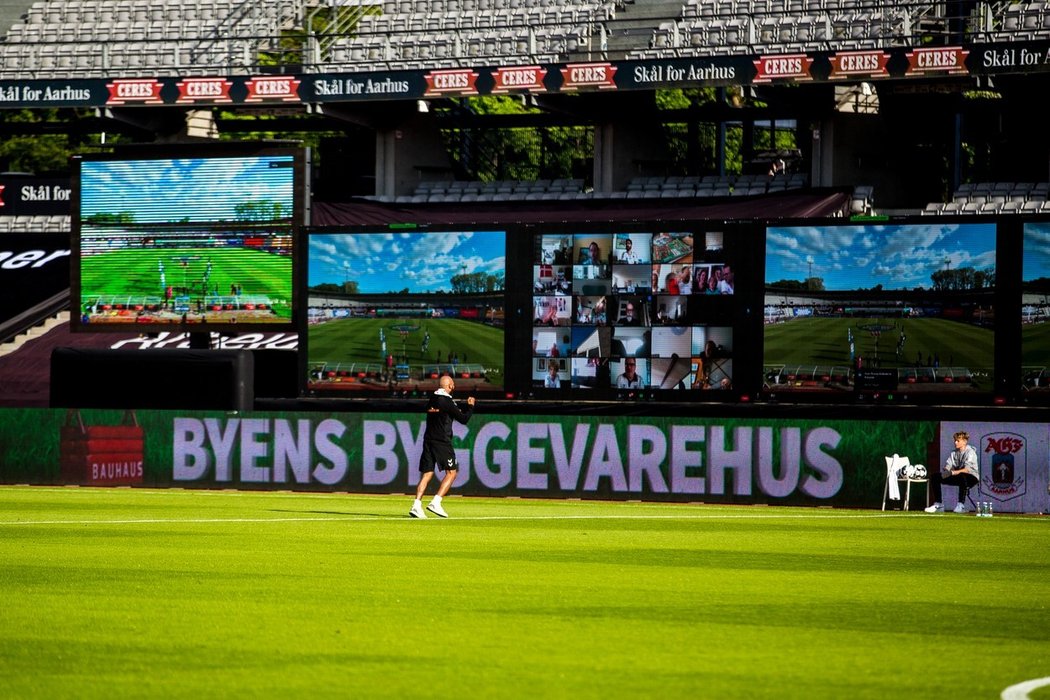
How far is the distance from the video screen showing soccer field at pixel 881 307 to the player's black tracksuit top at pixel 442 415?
819 centimetres

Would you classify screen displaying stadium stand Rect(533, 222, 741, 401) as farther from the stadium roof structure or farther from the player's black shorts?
the player's black shorts

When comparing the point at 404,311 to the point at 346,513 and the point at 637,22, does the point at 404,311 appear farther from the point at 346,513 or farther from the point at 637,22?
the point at 637,22

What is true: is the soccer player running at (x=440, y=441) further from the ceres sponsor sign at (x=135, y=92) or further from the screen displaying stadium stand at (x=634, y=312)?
the ceres sponsor sign at (x=135, y=92)

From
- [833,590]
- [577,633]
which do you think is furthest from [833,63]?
[577,633]

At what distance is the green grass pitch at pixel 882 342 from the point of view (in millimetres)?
25688

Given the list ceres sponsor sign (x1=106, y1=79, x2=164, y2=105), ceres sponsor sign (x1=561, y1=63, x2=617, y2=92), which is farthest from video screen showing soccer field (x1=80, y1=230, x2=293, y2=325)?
ceres sponsor sign (x1=106, y1=79, x2=164, y2=105)

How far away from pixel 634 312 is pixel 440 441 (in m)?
8.14

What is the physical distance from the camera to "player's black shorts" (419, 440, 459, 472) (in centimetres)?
2022

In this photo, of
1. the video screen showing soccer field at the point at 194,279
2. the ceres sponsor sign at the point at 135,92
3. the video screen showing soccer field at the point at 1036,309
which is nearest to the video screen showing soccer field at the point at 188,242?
the video screen showing soccer field at the point at 194,279

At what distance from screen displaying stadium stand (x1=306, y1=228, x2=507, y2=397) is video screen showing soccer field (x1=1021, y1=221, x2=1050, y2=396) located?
30.0 ft

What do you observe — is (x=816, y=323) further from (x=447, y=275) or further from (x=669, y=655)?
(x=669, y=655)

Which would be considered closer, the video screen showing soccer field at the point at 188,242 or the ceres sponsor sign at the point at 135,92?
the video screen showing soccer field at the point at 188,242

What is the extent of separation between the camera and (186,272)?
30.1 meters

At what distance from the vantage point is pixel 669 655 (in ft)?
29.4
